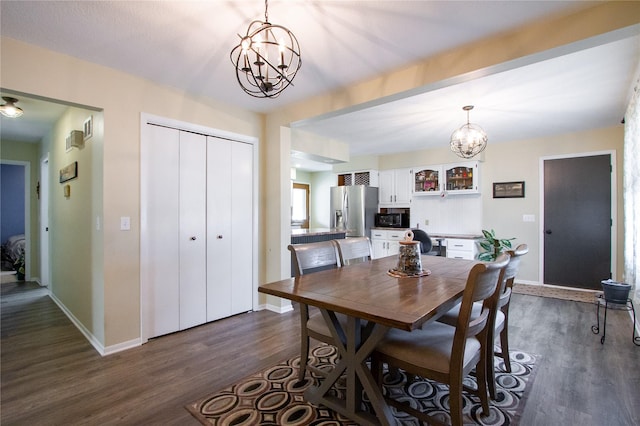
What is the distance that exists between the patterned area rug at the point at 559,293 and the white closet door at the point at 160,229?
4.53 metres

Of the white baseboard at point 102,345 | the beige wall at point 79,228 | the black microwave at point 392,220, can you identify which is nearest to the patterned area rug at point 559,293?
the black microwave at point 392,220

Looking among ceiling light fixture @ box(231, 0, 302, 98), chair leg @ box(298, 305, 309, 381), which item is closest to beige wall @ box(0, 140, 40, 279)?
ceiling light fixture @ box(231, 0, 302, 98)

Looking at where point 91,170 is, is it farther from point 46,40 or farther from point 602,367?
point 602,367

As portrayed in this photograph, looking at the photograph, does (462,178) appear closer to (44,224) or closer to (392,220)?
(392,220)

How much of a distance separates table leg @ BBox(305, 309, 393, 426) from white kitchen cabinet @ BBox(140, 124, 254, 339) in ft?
5.92

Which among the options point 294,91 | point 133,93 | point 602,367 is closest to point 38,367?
point 133,93

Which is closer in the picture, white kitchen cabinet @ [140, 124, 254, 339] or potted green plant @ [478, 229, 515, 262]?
white kitchen cabinet @ [140, 124, 254, 339]

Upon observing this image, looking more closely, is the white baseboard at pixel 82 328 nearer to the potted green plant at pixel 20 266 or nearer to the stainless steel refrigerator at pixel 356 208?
the potted green plant at pixel 20 266

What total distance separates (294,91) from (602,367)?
11.1ft

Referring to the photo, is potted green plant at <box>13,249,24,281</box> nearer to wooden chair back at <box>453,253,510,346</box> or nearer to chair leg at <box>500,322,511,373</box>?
wooden chair back at <box>453,253,510,346</box>

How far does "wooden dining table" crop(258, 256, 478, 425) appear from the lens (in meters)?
1.32

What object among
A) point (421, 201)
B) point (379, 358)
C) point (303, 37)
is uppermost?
point (303, 37)

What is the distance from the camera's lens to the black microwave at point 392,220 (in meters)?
6.13

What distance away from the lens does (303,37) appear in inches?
82.9
